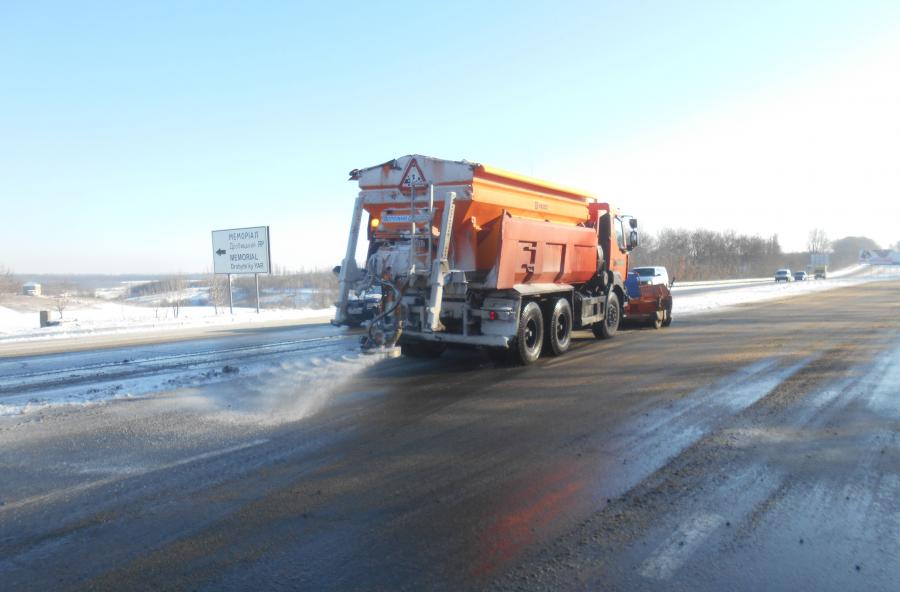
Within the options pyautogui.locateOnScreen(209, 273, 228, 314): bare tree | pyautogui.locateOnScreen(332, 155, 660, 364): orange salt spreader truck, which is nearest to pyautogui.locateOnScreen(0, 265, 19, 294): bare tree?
pyautogui.locateOnScreen(209, 273, 228, 314): bare tree

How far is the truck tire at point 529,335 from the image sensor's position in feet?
35.7

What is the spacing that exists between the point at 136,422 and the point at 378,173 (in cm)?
540

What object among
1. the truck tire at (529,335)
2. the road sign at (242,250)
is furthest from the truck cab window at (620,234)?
the road sign at (242,250)

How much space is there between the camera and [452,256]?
10391 mm

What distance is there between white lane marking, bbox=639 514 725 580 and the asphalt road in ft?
0.05

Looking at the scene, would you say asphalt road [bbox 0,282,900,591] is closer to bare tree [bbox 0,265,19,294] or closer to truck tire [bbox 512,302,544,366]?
truck tire [bbox 512,302,544,366]

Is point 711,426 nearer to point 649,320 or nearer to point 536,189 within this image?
point 536,189

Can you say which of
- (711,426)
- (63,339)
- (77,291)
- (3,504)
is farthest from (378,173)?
(77,291)

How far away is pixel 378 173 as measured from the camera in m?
10.6

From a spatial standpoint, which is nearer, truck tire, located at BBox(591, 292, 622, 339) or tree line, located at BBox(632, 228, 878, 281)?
truck tire, located at BBox(591, 292, 622, 339)

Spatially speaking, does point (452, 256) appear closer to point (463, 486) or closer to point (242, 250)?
point (463, 486)

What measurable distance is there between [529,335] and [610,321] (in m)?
4.79

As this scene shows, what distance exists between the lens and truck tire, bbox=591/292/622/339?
15.1 m

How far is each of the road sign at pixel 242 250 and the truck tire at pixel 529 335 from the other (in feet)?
71.4
